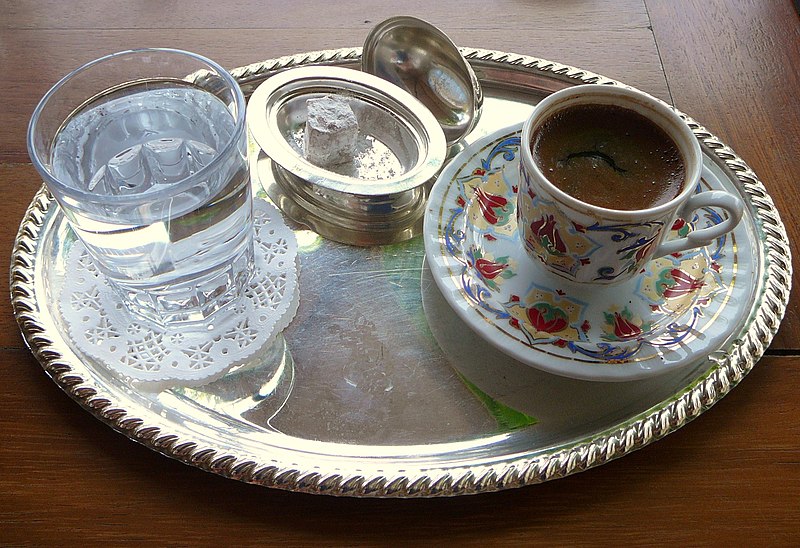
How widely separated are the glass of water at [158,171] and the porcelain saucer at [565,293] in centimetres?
17

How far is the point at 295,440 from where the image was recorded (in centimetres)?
56

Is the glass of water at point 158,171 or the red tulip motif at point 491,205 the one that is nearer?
the glass of water at point 158,171

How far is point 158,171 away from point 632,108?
0.38m

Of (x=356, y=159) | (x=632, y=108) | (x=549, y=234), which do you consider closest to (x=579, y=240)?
(x=549, y=234)

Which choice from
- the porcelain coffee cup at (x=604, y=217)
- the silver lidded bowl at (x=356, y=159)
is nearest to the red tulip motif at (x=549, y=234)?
the porcelain coffee cup at (x=604, y=217)

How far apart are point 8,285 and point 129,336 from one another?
0.13 meters

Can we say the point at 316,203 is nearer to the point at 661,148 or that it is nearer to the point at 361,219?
the point at 361,219

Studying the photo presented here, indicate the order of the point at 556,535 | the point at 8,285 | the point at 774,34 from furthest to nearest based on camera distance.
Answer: the point at 774,34 < the point at 8,285 < the point at 556,535

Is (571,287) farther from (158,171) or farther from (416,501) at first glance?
(158,171)

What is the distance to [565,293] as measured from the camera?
2.01 ft

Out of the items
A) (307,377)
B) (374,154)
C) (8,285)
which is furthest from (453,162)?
(8,285)

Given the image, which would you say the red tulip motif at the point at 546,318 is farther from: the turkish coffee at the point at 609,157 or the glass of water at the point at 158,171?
the glass of water at the point at 158,171

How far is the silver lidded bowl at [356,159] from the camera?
0.67m

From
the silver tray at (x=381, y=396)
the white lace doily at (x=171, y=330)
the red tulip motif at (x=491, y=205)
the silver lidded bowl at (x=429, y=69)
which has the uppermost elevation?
the silver lidded bowl at (x=429, y=69)
